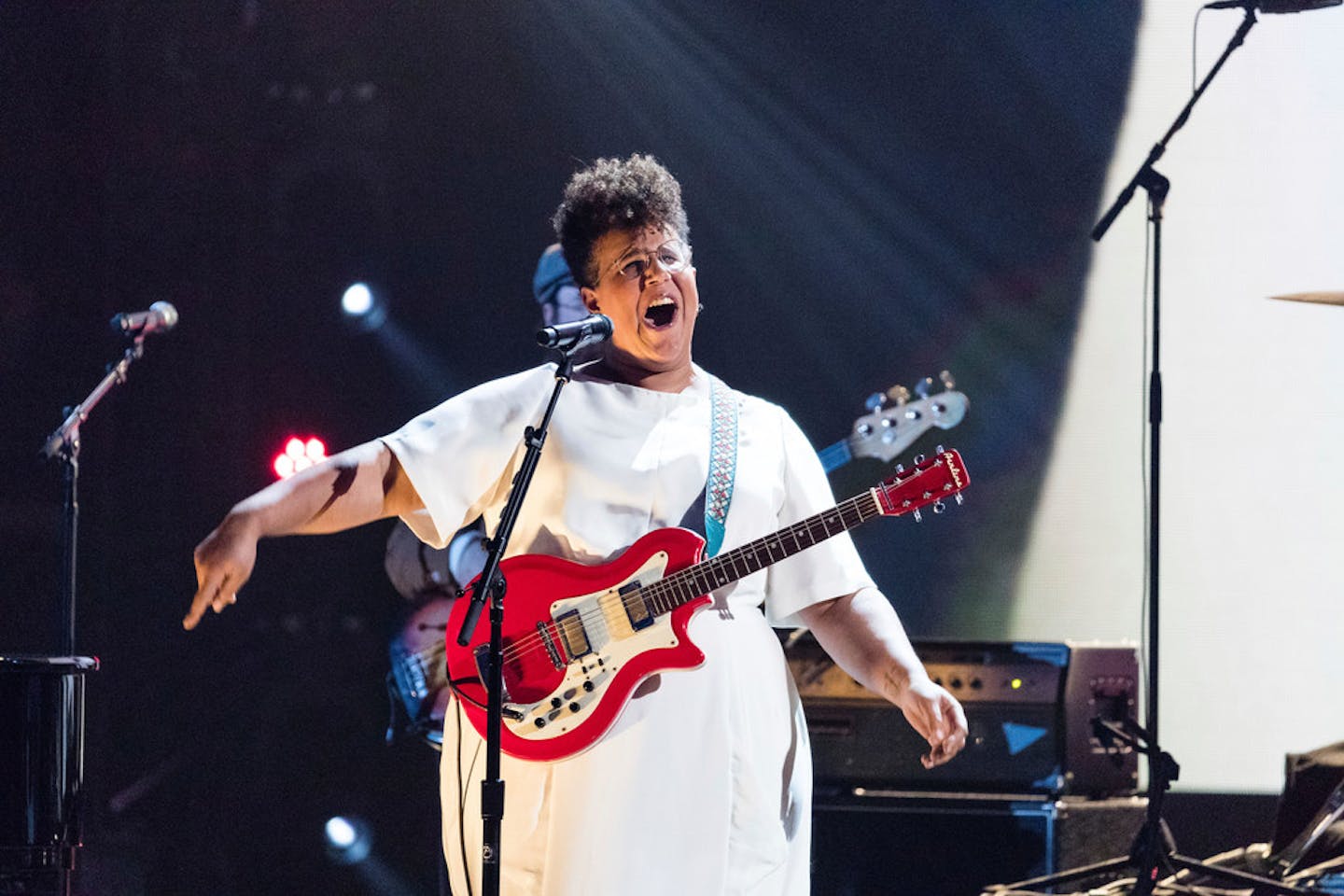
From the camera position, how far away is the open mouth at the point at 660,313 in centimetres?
271

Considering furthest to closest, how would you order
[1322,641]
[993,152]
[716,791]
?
[993,152]
[1322,641]
[716,791]

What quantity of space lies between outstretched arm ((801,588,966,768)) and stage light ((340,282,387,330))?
130 inches

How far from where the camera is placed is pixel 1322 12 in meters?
5.20

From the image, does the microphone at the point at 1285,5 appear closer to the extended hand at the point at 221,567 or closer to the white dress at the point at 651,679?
the white dress at the point at 651,679

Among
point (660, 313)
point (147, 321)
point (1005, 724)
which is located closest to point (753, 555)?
point (660, 313)

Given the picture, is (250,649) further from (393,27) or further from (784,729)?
(784,729)

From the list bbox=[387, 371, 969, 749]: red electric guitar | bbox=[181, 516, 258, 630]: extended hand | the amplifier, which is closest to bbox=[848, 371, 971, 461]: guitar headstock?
bbox=[387, 371, 969, 749]: red electric guitar

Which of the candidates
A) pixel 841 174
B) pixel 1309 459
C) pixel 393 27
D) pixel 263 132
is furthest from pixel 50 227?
pixel 1309 459

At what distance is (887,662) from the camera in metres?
2.66

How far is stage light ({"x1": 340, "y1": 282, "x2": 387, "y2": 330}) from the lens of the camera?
573 centimetres

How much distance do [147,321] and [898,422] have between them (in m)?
2.51

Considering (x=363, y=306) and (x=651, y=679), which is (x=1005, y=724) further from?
(x=363, y=306)

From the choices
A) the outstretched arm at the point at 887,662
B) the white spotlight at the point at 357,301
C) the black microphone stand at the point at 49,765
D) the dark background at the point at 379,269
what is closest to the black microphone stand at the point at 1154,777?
the dark background at the point at 379,269

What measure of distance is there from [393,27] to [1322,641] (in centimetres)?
426
